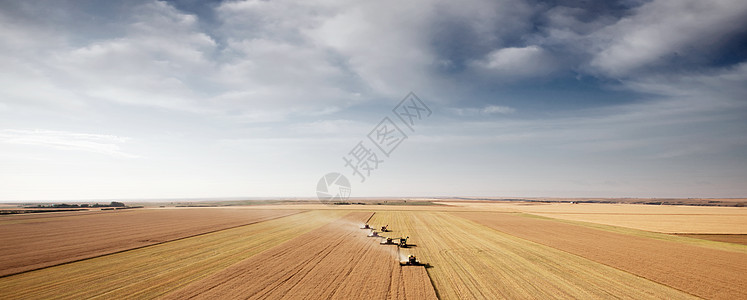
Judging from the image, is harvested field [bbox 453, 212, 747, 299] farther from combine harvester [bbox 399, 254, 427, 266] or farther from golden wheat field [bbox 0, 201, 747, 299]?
combine harvester [bbox 399, 254, 427, 266]

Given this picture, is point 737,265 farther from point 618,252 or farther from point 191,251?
point 191,251

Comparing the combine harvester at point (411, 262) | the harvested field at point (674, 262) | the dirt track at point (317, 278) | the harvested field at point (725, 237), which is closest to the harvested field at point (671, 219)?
the harvested field at point (725, 237)

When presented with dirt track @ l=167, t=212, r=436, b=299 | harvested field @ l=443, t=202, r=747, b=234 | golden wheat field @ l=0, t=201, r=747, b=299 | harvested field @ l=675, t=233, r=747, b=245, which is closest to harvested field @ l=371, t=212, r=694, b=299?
golden wheat field @ l=0, t=201, r=747, b=299

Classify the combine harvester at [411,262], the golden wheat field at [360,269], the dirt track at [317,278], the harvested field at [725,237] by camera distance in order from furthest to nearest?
the harvested field at [725,237] < the combine harvester at [411,262] < the golden wheat field at [360,269] < the dirt track at [317,278]

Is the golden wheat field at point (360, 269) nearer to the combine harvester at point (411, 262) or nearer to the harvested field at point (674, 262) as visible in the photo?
the harvested field at point (674, 262)

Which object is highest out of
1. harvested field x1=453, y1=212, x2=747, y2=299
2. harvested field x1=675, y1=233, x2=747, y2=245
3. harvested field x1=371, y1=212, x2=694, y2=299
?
harvested field x1=371, y1=212, x2=694, y2=299

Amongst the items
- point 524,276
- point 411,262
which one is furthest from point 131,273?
point 524,276
